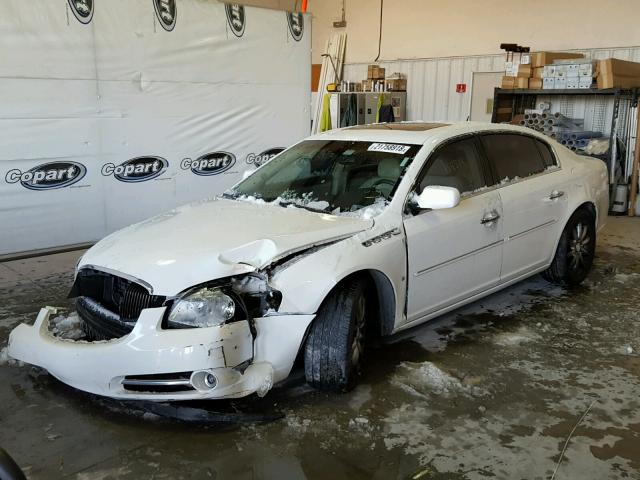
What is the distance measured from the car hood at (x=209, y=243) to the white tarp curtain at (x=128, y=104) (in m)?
3.26

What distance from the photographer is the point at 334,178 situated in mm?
3934

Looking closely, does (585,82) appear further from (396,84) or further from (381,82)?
(381,82)

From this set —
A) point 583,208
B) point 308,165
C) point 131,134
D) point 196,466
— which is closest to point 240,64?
point 131,134

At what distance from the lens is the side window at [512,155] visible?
4.30m

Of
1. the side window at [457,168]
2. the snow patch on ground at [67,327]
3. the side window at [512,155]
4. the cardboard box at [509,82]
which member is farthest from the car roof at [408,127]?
the cardboard box at [509,82]

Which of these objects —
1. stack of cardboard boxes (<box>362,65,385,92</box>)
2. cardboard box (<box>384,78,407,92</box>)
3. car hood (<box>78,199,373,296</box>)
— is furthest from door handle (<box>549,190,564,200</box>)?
stack of cardboard boxes (<box>362,65,385,92</box>)

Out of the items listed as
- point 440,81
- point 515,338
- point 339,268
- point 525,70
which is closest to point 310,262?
point 339,268

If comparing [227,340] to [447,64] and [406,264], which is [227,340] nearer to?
[406,264]

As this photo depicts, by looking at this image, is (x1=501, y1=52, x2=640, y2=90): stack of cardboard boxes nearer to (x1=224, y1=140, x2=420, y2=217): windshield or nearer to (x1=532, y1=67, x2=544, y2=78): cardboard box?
(x1=532, y1=67, x2=544, y2=78): cardboard box

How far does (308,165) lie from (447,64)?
31.9 ft

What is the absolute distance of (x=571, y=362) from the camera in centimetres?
377

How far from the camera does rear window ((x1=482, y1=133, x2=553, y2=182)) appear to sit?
14.1 ft

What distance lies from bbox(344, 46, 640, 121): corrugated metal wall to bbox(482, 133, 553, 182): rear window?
7.86 m

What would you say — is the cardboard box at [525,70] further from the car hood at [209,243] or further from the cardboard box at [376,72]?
the car hood at [209,243]
